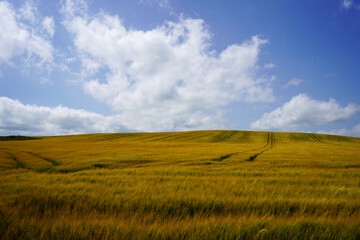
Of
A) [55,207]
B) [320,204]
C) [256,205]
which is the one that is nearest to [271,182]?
[320,204]

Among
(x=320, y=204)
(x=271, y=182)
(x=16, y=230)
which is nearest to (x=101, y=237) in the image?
(x=16, y=230)

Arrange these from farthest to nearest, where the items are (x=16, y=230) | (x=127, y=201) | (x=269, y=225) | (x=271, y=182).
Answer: (x=271, y=182) < (x=127, y=201) < (x=269, y=225) < (x=16, y=230)

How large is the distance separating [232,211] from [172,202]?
3.87 ft

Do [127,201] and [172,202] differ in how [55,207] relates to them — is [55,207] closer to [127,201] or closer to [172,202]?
[127,201]

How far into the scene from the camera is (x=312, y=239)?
201cm

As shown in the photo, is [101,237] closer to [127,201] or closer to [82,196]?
[127,201]

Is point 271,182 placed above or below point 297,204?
below

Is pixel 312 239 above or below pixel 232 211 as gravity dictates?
above

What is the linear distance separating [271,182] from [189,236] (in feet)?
16.3

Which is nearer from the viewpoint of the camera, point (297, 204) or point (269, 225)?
point (269, 225)

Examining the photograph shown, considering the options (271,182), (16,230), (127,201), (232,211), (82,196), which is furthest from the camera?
(271,182)

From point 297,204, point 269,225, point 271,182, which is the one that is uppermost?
point 269,225

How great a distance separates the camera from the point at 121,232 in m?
2.04

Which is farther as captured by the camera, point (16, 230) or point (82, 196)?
point (82, 196)
